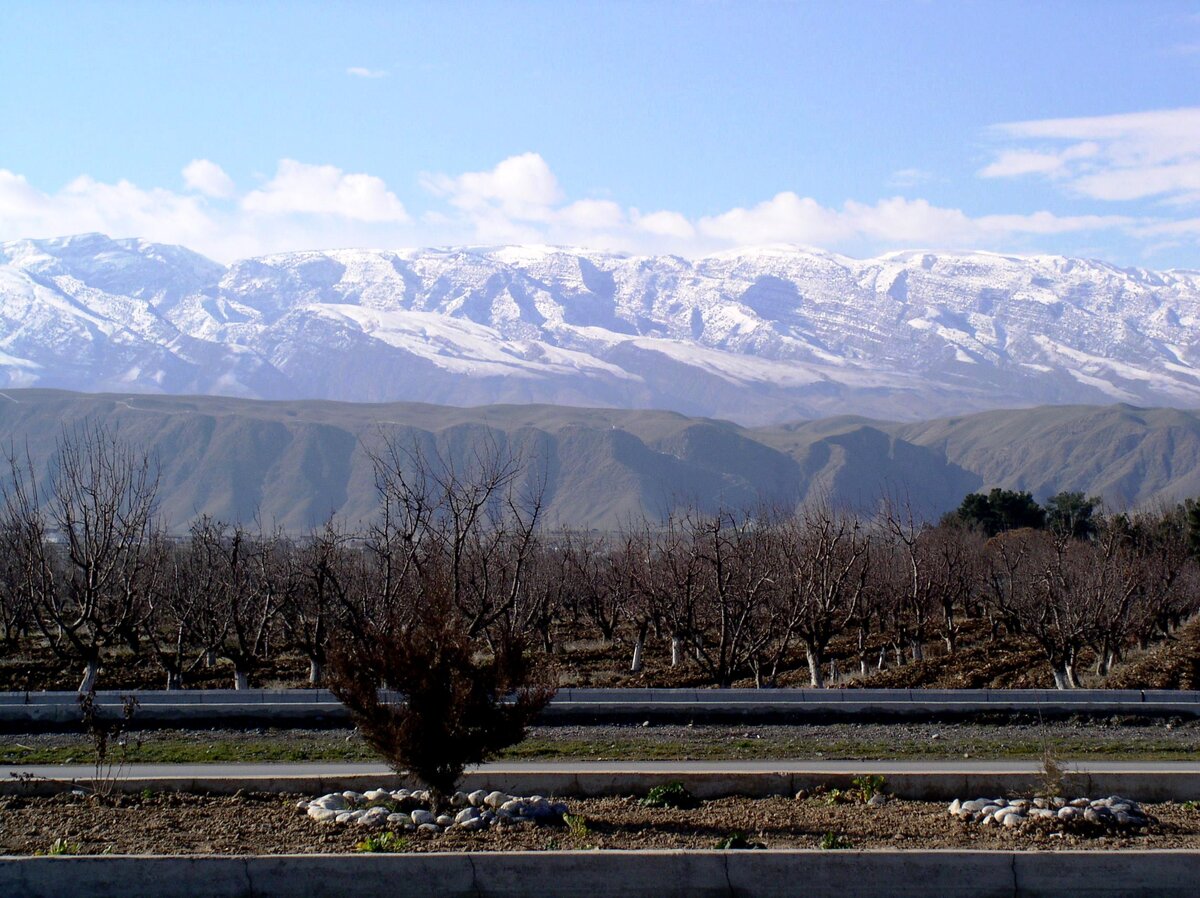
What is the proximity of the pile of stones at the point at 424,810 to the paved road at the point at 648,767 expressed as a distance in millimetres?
1588

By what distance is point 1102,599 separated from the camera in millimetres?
26969

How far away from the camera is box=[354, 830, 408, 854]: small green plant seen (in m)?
9.57

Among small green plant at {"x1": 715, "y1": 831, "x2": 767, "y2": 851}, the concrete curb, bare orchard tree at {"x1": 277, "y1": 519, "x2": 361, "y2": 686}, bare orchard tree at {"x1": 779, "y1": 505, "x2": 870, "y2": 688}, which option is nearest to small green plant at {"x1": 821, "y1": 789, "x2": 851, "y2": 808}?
the concrete curb

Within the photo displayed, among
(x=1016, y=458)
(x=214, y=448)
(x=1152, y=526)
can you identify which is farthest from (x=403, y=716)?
(x=1016, y=458)

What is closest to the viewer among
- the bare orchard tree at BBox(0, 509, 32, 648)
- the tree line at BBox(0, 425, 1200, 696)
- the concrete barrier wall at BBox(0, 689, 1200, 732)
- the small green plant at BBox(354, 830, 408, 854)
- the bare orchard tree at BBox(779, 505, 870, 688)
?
the small green plant at BBox(354, 830, 408, 854)

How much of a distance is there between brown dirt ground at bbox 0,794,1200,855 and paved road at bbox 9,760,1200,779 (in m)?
1.47

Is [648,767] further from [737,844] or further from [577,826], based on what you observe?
[737,844]

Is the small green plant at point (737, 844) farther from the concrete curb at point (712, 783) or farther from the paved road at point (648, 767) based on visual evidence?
the paved road at point (648, 767)

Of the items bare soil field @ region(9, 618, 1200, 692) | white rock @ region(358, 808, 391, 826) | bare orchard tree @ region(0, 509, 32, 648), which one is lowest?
bare soil field @ region(9, 618, 1200, 692)

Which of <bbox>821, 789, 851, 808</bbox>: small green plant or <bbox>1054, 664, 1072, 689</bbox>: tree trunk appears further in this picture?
<bbox>1054, 664, 1072, 689</bbox>: tree trunk

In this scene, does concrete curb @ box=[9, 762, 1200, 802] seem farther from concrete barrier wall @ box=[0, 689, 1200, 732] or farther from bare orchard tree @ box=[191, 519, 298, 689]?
bare orchard tree @ box=[191, 519, 298, 689]

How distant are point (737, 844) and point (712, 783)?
2286 millimetres

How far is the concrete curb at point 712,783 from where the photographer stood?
38.5ft

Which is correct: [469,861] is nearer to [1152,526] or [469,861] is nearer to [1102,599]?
[1102,599]
